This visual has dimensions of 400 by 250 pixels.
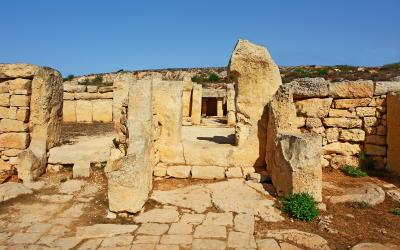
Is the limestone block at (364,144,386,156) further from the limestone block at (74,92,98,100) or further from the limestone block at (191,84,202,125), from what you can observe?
the limestone block at (74,92,98,100)

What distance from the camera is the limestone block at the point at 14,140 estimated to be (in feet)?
21.5

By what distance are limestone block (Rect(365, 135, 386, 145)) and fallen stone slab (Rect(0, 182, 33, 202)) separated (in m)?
5.67

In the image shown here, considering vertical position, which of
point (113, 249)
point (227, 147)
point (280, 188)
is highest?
point (227, 147)

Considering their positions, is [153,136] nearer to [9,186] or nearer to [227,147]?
[227,147]

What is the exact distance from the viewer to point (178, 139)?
6203 mm

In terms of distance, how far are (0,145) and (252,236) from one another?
5121 millimetres

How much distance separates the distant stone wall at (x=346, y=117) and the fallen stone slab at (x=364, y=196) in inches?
48.0

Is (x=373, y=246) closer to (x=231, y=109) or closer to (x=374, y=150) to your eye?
(x=374, y=150)

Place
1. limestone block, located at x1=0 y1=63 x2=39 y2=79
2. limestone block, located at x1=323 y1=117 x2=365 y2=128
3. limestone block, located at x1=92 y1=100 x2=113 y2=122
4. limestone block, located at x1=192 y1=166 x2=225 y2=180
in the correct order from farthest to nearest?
limestone block, located at x1=92 y1=100 x2=113 y2=122 → limestone block, located at x1=0 y1=63 x2=39 y2=79 → limestone block, located at x1=323 y1=117 x2=365 y2=128 → limestone block, located at x1=192 y1=166 x2=225 y2=180

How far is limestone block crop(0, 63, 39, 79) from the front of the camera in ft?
21.4

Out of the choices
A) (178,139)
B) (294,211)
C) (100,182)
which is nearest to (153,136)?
(178,139)

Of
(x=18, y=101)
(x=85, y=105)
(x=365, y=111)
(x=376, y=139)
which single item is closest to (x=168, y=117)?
(x=18, y=101)

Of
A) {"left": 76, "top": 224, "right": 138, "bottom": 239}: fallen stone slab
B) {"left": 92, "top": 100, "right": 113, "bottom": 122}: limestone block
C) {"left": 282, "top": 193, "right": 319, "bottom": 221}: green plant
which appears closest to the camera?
{"left": 76, "top": 224, "right": 138, "bottom": 239}: fallen stone slab

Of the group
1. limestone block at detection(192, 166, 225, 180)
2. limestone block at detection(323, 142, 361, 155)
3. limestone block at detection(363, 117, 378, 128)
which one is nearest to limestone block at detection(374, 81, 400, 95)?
limestone block at detection(363, 117, 378, 128)
